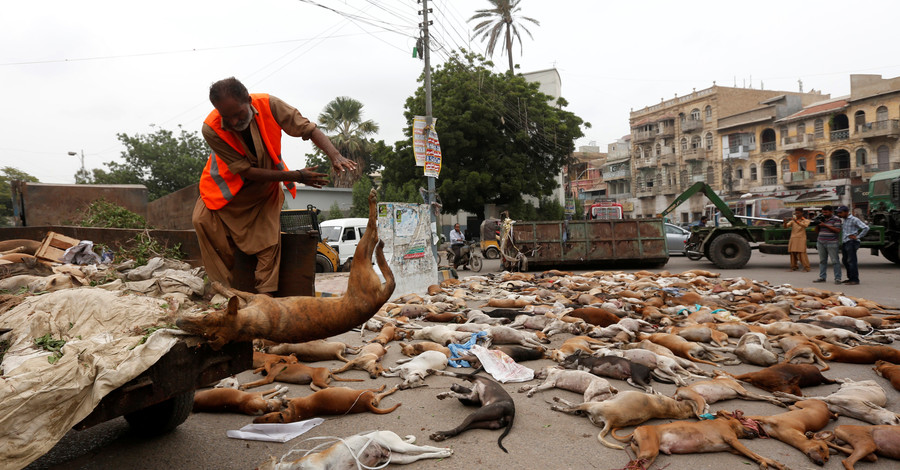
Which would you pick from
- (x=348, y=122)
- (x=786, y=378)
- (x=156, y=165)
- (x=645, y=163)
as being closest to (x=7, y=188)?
(x=156, y=165)

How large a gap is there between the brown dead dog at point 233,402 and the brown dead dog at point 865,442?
397 centimetres

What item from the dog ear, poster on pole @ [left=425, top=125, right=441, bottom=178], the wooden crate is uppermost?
poster on pole @ [left=425, top=125, right=441, bottom=178]

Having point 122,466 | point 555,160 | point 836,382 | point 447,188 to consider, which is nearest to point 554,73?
point 555,160

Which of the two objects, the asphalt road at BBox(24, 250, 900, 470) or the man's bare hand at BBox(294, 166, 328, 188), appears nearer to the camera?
the man's bare hand at BBox(294, 166, 328, 188)

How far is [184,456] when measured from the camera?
3.21 metres

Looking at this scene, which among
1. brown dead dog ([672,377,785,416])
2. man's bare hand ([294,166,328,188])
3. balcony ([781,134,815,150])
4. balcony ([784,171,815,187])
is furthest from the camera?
balcony ([784,171,815,187])

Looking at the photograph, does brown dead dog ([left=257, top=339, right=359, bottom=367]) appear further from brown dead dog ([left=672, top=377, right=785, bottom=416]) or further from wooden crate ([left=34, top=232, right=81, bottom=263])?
brown dead dog ([left=672, top=377, right=785, bottom=416])

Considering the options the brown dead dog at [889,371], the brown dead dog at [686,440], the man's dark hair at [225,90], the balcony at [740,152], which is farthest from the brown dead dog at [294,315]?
the balcony at [740,152]

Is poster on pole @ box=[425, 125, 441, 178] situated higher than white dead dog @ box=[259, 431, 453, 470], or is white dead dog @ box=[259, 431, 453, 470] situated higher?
poster on pole @ box=[425, 125, 441, 178]

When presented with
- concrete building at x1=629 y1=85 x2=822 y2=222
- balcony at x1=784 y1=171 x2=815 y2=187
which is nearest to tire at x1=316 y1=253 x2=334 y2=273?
balcony at x1=784 y1=171 x2=815 y2=187

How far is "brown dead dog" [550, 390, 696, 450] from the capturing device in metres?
3.51

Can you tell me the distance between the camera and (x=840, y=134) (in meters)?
37.8

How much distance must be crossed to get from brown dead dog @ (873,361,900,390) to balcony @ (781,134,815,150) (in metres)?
43.3

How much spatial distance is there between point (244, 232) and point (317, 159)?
38308 mm
